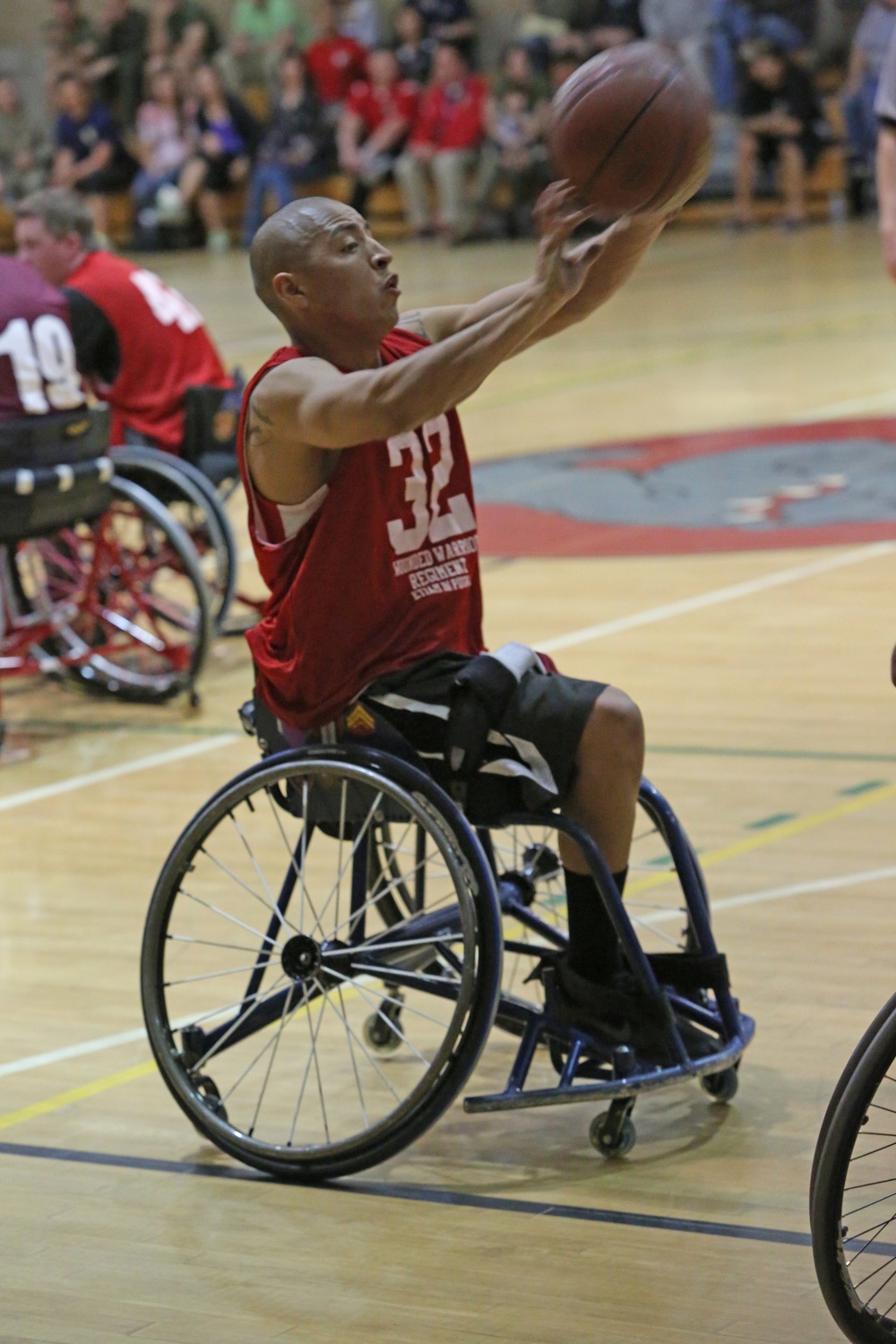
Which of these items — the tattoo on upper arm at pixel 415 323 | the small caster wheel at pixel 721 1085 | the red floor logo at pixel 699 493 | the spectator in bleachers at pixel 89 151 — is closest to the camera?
the small caster wheel at pixel 721 1085

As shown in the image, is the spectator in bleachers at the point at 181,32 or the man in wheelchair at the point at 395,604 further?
the spectator in bleachers at the point at 181,32

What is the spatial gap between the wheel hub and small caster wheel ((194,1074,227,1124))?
23cm

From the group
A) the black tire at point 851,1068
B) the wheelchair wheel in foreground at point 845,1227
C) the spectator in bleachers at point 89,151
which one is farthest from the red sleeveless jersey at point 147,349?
the spectator in bleachers at point 89,151

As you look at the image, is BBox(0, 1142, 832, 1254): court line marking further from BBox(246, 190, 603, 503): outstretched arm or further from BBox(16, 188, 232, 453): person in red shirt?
BBox(16, 188, 232, 453): person in red shirt

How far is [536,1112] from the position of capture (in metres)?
3.34

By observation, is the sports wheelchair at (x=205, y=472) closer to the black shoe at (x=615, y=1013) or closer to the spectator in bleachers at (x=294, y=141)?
the black shoe at (x=615, y=1013)

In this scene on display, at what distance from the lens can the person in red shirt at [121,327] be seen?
20.3ft

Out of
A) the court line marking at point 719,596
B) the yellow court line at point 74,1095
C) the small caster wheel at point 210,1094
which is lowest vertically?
the court line marking at point 719,596

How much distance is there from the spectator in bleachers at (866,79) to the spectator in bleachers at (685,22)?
117cm

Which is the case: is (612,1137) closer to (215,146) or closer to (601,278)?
(601,278)

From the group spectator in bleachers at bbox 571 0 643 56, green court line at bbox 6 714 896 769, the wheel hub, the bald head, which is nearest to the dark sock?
the wheel hub

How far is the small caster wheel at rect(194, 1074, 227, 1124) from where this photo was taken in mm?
3143

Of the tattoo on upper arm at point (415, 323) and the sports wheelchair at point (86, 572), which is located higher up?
the tattoo on upper arm at point (415, 323)

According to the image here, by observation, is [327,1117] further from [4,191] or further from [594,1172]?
[4,191]
